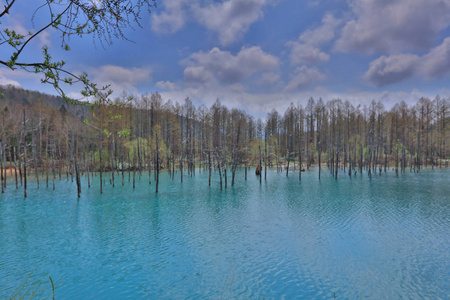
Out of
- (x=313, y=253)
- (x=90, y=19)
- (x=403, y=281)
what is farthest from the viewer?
(x=313, y=253)

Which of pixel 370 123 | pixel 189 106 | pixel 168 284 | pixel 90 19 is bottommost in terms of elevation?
pixel 168 284

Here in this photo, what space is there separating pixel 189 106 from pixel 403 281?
176 feet

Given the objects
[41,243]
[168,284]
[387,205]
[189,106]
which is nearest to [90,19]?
[168,284]

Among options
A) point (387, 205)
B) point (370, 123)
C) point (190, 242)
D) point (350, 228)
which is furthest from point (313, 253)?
point (370, 123)

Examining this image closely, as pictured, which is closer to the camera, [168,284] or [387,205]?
[168,284]

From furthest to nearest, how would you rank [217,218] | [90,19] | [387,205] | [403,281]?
1. [387,205]
2. [217,218]
3. [403,281]
4. [90,19]

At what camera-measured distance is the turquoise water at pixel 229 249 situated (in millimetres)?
8375

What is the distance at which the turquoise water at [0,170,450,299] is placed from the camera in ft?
27.5

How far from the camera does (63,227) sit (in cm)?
1487

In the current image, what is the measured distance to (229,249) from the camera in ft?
37.9

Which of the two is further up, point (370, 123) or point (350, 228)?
point (370, 123)

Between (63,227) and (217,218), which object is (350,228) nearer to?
(217,218)

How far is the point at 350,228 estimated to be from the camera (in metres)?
14.4

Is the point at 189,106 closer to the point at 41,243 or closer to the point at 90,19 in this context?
the point at 41,243
